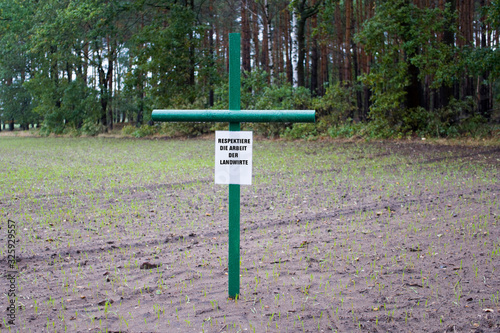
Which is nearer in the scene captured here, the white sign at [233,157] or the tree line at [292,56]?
the white sign at [233,157]

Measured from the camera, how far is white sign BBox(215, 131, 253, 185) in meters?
3.76

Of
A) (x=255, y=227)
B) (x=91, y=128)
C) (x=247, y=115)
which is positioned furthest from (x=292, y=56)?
Result: (x=247, y=115)

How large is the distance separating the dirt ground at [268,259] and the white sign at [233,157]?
3.63 ft

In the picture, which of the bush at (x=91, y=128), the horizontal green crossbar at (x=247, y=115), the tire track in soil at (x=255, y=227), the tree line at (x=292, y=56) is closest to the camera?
the horizontal green crossbar at (x=247, y=115)

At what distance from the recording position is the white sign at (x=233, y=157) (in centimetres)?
376

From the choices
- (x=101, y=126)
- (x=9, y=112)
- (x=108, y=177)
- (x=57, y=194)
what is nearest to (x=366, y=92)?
(x=101, y=126)

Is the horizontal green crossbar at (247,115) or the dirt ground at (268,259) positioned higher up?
the horizontal green crossbar at (247,115)

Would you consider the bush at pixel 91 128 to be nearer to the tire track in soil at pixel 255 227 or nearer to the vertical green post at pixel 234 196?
the tire track in soil at pixel 255 227

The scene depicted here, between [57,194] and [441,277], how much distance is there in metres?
7.58

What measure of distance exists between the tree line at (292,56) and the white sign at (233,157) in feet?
46.3

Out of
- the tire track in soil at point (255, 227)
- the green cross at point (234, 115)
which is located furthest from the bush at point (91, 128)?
the green cross at point (234, 115)

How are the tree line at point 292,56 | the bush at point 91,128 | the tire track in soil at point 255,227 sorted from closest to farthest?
the tire track in soil at point 255,227 < the tree line at point 292,56 < the bush at point 91,128

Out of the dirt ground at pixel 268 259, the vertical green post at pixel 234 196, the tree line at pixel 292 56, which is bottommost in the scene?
the dirt ground at pixel 268 259

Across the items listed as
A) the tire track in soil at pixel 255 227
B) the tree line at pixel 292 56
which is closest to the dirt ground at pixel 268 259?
the tire track in soil at pixel 255 227
